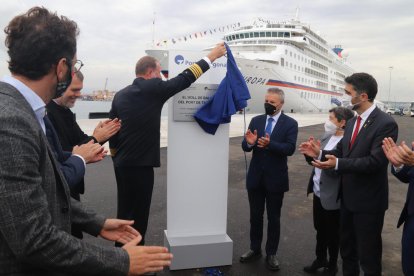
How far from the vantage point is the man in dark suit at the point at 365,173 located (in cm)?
295

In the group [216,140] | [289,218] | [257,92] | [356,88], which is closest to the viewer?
[356,88]

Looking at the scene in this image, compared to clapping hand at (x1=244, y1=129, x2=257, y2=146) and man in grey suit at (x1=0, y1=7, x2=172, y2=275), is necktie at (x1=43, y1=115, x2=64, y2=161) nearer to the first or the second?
man in grey suit at (x1=0, y1=7, x2=172, y2=275)

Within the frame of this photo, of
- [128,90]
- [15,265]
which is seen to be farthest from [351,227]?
[15,265]

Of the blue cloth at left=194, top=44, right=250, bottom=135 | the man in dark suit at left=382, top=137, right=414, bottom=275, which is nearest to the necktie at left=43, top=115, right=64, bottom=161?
the blue cloth at left=194, top=44, right=250, bottom=135

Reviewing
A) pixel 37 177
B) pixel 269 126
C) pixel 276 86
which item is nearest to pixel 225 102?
pixel 269 126

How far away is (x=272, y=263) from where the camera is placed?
3723mm

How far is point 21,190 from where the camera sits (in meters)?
1.13

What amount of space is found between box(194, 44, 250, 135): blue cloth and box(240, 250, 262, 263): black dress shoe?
4.89 feet

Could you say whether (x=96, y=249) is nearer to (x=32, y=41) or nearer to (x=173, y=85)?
(x=32, y=41)

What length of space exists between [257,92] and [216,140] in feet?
89.7

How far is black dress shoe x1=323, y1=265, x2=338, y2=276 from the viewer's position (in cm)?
369

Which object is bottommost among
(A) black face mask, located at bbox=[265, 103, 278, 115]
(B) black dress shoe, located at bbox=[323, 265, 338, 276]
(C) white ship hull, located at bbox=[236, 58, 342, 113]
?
(B) black dress shoe, located at bbox=[323, 265, 338, 276]

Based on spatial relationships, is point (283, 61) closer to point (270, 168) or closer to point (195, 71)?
point (270, 168)

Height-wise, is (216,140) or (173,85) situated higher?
(173,85)
